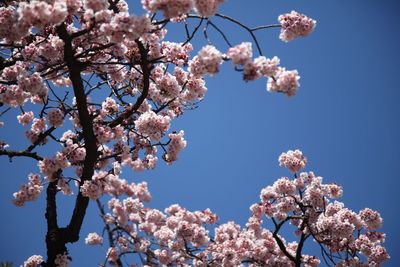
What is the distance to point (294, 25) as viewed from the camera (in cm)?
596

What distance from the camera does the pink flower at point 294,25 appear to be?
5.95 metres

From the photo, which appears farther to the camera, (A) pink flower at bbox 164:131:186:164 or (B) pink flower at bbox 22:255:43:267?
(B) pink flower at bbox 22:255:43:267

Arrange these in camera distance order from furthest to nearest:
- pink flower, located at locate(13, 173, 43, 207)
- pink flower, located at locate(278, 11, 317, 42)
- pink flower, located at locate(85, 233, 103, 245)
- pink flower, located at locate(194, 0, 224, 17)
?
pink flower, located at locate(85, 233, 103, 245), pink flower, located at locate(13, 173, 43, 207), pink flower, located at locate(278, 11, 317, 42), pink flower, located at locate(194, 0, 224, 17)

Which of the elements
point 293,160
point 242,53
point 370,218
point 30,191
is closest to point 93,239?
point 30,191

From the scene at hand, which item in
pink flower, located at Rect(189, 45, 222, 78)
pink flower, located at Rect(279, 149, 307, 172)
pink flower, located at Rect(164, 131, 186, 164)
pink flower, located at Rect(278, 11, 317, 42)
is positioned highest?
pink flower, located at Rect(279, 149, 307, 172)

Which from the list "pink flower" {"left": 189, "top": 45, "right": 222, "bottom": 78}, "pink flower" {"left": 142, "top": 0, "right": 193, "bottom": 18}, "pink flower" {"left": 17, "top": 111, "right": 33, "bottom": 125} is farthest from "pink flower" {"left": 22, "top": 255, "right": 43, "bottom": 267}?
"pink flower" {"left": 142, "top": 0, "right": 193, "bottom": 18}

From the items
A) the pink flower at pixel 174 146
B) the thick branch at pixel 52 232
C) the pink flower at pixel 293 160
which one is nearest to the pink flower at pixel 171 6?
the pink flower at pixel 174 146

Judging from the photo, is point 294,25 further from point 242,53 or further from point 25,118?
point 25,118

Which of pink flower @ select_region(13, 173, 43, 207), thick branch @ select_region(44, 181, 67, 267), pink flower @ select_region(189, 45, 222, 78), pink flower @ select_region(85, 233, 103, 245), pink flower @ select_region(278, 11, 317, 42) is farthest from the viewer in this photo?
pink flower @ select_region(85, 233, 103, 245)

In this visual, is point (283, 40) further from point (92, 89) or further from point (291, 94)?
point (92, 89)

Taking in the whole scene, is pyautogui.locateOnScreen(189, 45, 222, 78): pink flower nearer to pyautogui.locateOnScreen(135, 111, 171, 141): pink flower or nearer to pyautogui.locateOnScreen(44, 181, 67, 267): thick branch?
pyautogui.locateOnScreen(135, 111, 171, 141): pink flower

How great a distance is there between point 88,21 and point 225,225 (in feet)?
44.3

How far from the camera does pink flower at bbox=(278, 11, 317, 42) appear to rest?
19.5 feet

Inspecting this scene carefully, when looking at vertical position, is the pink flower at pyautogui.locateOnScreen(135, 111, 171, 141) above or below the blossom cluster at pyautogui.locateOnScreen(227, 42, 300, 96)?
above
